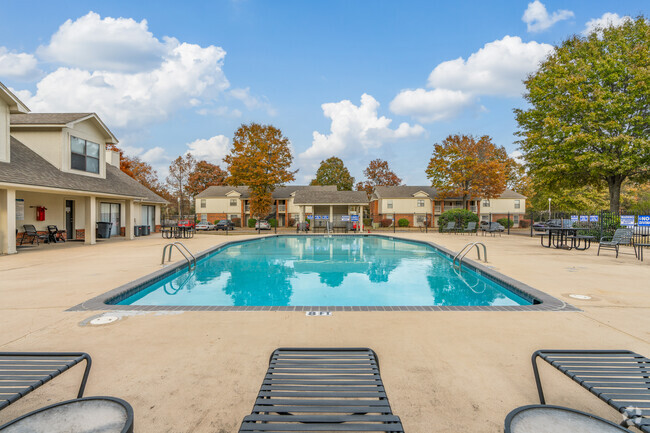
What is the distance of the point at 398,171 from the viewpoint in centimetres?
5719

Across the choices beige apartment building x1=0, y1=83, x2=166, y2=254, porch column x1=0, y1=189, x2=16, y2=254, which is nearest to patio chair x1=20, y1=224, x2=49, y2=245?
beige apartment building x1=0, y1=83, x2=166, y2=254

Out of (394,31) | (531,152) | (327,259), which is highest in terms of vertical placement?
(394,31)

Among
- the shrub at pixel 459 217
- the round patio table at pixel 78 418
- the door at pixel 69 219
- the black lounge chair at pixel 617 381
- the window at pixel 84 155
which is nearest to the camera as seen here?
the round patio table at pixel 78 418

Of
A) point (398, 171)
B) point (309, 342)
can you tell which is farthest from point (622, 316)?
point (398, 171)

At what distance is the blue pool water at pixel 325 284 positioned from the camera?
7.11 m

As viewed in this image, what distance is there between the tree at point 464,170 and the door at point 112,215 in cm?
3102

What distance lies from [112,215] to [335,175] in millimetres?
38546

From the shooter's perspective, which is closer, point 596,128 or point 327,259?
point 327,259

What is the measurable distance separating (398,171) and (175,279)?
52531 mm

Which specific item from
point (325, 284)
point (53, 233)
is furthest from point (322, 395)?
point (53, 233)

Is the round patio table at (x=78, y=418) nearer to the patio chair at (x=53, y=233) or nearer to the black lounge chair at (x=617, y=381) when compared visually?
the black lounge chair at (x=617, y=381)

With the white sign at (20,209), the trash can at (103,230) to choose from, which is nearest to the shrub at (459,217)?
the trash can at (103,230)

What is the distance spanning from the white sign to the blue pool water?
32.0 ft

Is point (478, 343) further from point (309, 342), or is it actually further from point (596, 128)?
point (596, 128)
